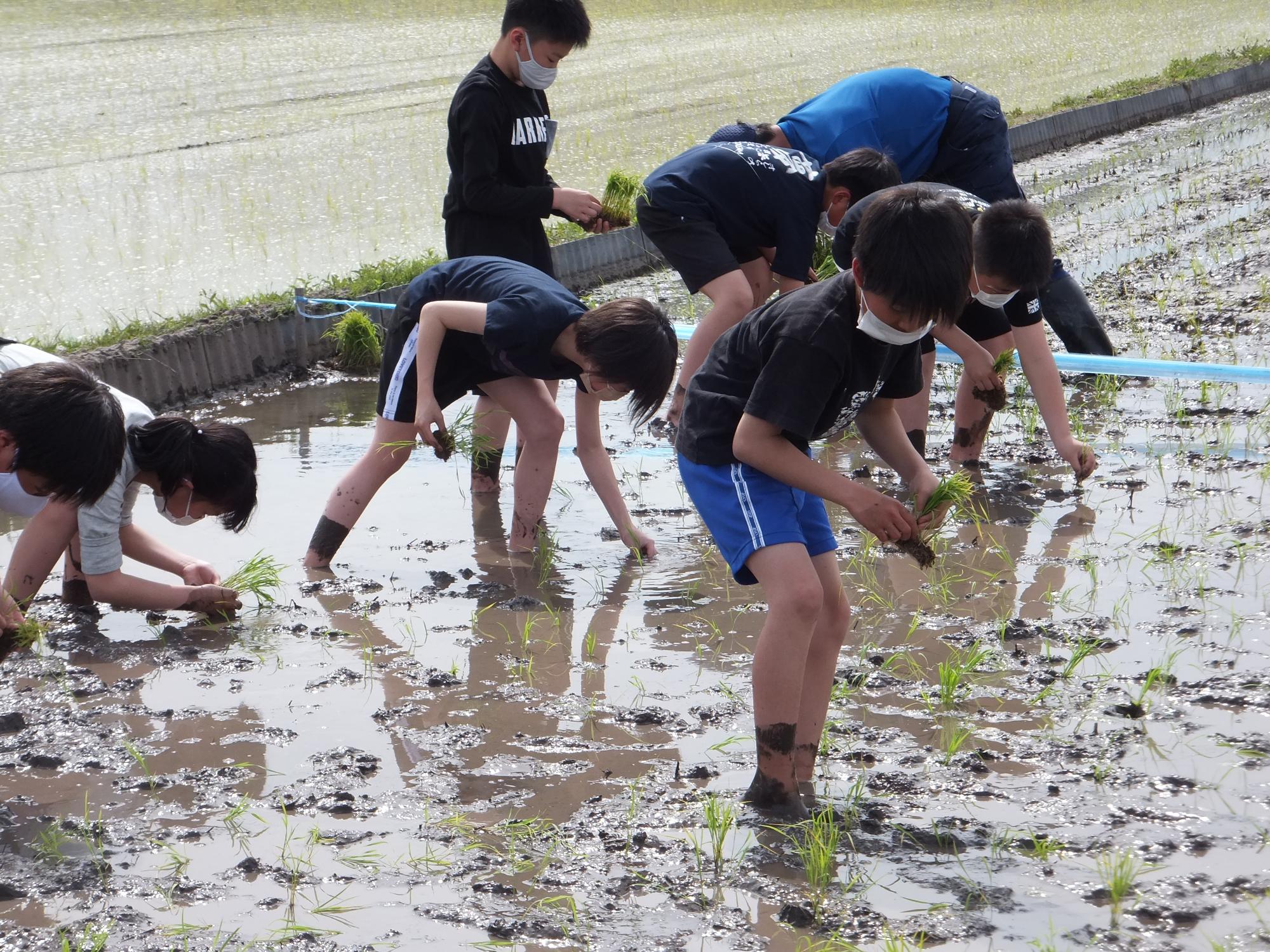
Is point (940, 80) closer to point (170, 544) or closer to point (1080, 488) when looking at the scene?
point (1080, 488)

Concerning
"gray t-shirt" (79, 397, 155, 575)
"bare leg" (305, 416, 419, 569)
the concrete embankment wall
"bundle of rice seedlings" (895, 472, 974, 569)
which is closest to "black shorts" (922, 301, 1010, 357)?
"bundle of rice seedlings" (895, 472, 974, 569)

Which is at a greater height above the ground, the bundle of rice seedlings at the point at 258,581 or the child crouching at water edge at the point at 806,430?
the child crouching at water edge at the point at 806,430

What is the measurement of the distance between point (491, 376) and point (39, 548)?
4.02 feet

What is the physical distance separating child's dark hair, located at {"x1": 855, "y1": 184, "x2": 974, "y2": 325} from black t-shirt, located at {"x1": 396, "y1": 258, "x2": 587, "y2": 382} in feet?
4.29

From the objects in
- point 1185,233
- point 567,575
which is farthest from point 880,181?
point 1185,233

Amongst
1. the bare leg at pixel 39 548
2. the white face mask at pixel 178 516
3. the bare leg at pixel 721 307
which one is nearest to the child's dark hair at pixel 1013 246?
the bare leg at pixel 721 307

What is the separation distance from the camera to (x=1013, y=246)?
3.49 m

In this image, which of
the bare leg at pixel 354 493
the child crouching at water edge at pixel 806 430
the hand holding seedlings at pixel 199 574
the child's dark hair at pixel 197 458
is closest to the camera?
the child crouching at water edge at pixel 806 430

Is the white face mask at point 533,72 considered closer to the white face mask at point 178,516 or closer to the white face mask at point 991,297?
the white face mask at point 991,297

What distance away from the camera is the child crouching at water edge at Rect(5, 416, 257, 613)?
3.16 m

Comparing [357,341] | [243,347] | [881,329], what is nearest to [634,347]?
[881,329]

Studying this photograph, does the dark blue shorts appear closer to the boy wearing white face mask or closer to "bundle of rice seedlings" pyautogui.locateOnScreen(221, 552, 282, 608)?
the boy wearing white face mask

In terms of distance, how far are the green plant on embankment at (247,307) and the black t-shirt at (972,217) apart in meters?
2.39

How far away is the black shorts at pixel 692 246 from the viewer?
4266 millimetres
